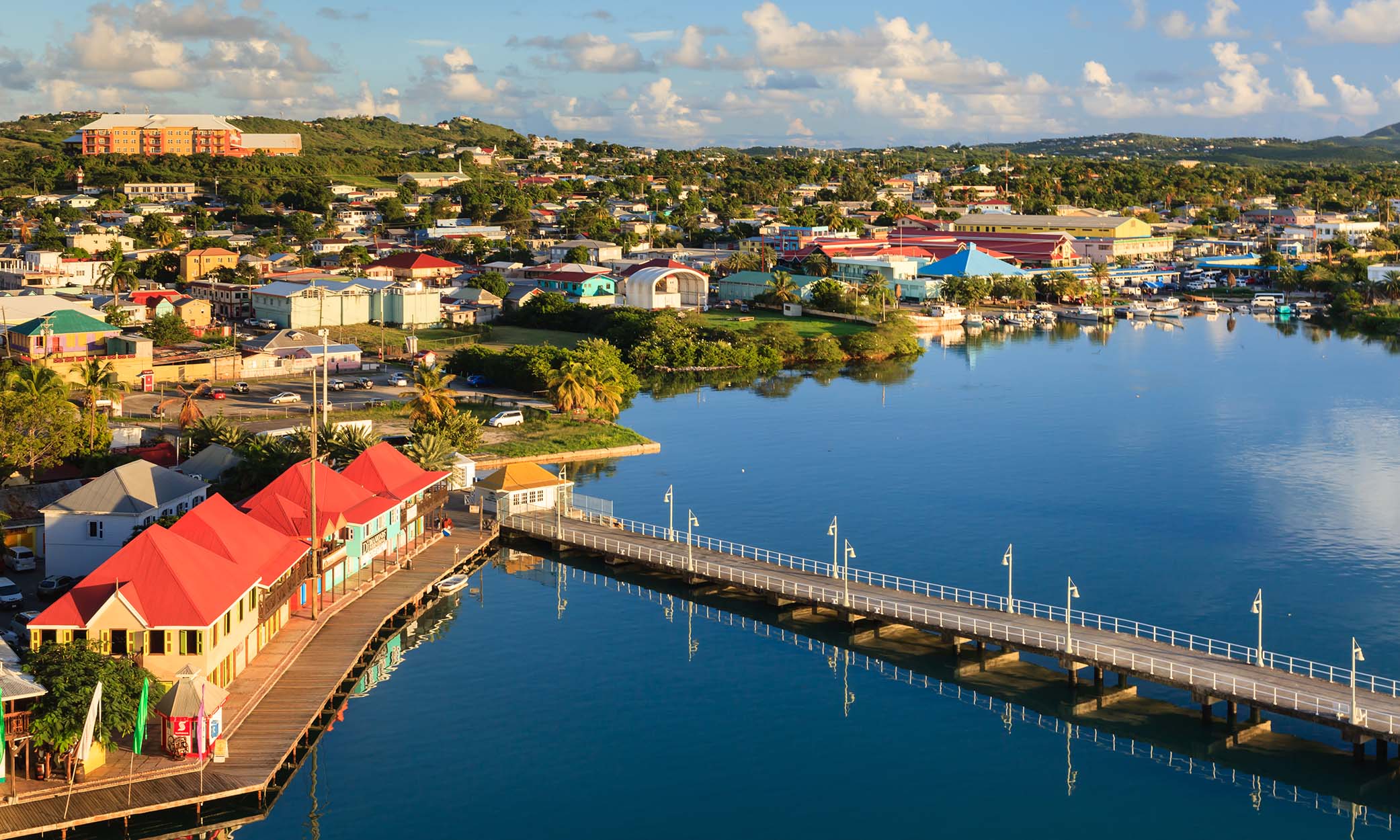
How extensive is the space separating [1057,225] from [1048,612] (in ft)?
437

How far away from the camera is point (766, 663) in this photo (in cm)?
4034

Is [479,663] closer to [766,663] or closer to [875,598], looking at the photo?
[766,663]

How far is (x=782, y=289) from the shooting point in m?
121

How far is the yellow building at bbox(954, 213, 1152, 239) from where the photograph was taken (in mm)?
163625

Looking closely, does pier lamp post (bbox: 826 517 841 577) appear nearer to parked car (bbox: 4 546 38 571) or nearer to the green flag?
the green flag

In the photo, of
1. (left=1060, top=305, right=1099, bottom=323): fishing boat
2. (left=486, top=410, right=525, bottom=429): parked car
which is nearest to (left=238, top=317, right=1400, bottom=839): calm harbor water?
(left=486, top=410, right=525, bottom=429): parked car

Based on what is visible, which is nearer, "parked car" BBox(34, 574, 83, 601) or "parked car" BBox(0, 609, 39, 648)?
"parked car" BBox(0, 609, 39, 648)

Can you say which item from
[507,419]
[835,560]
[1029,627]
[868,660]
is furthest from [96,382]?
[1029,627]

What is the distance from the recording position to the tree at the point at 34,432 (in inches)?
1925

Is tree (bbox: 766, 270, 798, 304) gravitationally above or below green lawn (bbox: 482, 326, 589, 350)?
above

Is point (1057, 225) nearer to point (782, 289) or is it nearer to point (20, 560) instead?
point (782, 289)

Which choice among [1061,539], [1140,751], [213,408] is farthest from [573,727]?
[213,408]

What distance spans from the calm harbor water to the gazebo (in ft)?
6.99

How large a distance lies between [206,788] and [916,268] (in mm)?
114522
